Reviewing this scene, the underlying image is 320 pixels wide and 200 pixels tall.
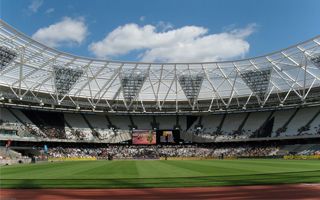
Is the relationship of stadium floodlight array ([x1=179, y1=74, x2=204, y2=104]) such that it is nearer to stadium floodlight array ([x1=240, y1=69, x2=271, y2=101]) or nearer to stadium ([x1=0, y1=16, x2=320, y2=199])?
stadium ([x1=0, y1=16, x2=320, y2=199])

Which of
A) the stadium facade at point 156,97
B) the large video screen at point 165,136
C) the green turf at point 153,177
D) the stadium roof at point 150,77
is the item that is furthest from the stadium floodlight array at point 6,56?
the large video screen at point 165,136

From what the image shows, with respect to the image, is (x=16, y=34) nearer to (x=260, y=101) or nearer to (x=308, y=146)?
(x=260, y=101)

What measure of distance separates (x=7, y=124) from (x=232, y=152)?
44012mm

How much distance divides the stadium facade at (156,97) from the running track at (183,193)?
1731 inches

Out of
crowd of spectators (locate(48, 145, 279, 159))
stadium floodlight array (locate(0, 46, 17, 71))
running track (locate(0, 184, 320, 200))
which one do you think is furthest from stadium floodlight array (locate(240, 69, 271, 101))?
running track (locate(0, 184, 320, 200))

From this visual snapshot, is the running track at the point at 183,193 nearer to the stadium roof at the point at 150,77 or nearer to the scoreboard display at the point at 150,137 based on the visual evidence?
the stadium roof at the point at 150,77

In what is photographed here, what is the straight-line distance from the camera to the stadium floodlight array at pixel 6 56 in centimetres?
5853

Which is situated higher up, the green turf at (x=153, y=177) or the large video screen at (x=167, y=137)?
the large video screen at (x=167, y=137)

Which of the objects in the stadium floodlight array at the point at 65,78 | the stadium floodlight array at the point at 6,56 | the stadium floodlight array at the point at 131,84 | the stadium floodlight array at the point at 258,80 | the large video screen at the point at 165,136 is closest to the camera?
the stadium floodlight array at the point at 6,56

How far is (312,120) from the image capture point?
74062mm

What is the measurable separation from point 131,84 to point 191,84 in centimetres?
1240

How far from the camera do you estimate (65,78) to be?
71500 millimetres

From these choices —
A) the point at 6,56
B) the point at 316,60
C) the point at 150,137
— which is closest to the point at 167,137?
the point at 150,137

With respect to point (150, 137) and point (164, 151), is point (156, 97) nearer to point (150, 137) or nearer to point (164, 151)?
point (150, 137)
